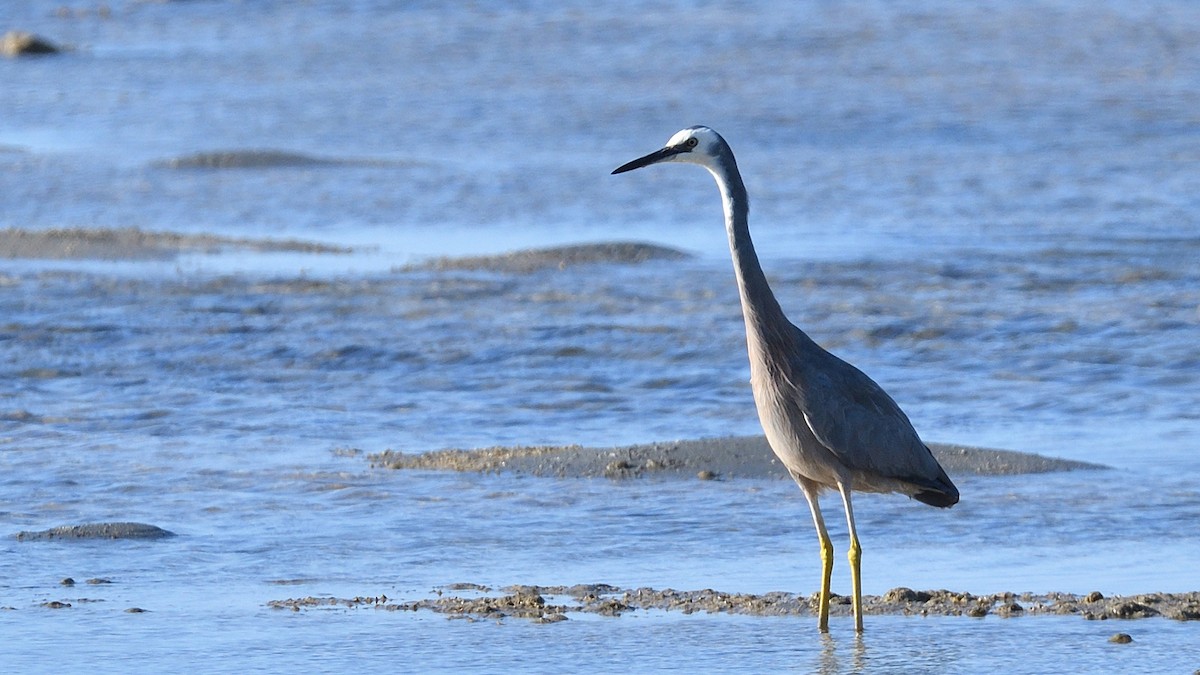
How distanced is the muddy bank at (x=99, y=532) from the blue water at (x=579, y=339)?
9cm

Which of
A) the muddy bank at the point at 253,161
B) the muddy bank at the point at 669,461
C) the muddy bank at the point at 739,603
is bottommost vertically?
the muddy bank at the point at 739,603

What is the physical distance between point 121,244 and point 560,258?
329cm

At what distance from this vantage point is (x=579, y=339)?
428 inches

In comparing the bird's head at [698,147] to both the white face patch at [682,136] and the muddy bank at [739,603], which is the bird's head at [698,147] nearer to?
the white face patch at [682,136]

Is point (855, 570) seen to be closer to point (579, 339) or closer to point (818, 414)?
point (818, 414)

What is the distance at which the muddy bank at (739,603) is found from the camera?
593 centimetres

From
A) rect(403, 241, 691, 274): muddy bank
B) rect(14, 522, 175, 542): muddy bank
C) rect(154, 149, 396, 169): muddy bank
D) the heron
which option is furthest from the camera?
rect(154, 149, 396, 169): muddy bank

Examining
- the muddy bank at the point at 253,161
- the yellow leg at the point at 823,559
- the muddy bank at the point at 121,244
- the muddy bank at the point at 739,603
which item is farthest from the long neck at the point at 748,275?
the muddy bank at the point at 253,161

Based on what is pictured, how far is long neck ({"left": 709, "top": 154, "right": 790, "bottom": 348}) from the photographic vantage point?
6.18 meters

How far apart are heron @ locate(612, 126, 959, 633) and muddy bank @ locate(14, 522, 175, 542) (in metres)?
2.39

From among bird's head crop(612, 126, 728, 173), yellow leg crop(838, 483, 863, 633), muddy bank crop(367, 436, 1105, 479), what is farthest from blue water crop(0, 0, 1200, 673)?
bird's head crop(612, 126, 728, 173)

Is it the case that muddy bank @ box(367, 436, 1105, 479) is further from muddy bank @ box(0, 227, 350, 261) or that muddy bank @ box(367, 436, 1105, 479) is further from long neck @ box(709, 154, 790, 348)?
muddy bank @ box(0, 227, 350, 261)

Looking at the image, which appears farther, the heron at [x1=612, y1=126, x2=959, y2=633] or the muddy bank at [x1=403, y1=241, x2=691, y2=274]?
the muddy bank at [x1=403, y1=241, x2=691, y2=274]

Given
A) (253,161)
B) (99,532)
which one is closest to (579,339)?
(99,532)
